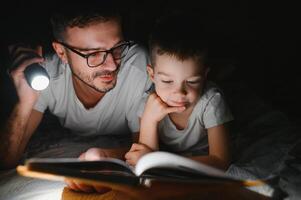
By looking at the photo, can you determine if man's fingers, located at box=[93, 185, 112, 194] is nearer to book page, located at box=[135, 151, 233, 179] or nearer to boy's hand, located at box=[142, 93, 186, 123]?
book page, located at box=[135, 151, 233, 179]

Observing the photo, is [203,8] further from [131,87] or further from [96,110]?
[96,110]

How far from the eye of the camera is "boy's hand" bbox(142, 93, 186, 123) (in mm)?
1443

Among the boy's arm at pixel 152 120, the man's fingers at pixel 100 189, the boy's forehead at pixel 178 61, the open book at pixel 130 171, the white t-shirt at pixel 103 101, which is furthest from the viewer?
the white t-shirt at pixel 103 101

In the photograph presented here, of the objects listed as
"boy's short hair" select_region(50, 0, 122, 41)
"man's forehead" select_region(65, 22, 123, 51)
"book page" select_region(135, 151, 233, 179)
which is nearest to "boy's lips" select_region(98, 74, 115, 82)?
"man's forehead" select_region(65, 22, 123, 51)

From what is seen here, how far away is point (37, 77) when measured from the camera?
143 cm

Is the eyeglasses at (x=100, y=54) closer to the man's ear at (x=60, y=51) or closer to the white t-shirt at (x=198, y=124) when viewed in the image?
the man's ear at (x=60, y=51)

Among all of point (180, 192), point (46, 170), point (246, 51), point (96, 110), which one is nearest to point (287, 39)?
point (246, 51)

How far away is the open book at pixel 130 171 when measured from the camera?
919 millimetres

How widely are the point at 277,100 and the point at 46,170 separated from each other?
4.05 ft

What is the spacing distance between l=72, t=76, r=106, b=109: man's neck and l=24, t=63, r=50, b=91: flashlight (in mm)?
179

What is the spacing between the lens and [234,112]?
5.60ft

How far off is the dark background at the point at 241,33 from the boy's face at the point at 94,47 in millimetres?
95

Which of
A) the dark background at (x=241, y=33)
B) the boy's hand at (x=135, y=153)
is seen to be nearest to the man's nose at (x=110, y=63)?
the dark background at (x=241, y=33)

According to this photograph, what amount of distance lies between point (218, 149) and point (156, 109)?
294mm
